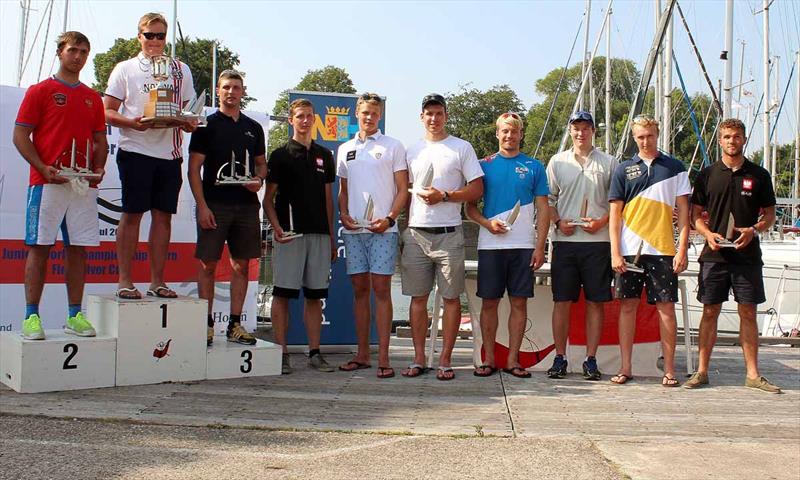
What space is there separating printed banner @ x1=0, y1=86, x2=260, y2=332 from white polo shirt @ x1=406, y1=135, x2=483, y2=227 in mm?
2272

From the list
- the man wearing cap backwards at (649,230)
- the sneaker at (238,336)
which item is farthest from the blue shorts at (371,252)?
the man wearing cap backwards at (649,230)

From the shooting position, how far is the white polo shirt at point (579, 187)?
6.19 metres

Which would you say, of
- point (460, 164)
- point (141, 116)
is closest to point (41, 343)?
point (141, 116)

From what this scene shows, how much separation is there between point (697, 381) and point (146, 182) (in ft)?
13.9

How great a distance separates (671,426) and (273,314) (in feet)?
9.97

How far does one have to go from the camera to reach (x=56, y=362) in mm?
5070

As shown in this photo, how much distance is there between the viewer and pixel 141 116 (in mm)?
5535

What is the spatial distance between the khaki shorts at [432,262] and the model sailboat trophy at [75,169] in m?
2.28

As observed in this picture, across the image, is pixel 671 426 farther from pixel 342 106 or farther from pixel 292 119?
pixel 342 106

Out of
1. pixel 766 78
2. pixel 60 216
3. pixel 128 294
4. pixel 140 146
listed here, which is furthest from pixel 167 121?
pixel 766 78

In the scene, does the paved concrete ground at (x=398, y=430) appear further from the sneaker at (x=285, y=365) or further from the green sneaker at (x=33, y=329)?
the green sneaker at (x=33, y=329)

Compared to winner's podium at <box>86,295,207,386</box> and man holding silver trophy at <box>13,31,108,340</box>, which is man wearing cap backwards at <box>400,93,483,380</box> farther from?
man holding silver trophy at <box>13,31,108,340</box>

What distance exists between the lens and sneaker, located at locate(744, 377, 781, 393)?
5.88 metres

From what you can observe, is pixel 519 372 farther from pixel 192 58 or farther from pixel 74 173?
pixel 192 58
